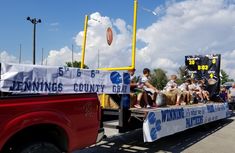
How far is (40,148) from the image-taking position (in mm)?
4398

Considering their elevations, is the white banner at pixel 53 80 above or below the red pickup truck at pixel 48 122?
above

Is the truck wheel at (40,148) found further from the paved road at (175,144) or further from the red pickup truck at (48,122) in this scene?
the paved road at (175,144)

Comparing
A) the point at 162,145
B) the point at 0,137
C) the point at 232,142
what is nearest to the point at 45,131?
the point at 0,137

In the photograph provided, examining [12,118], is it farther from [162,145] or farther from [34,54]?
[34,54]

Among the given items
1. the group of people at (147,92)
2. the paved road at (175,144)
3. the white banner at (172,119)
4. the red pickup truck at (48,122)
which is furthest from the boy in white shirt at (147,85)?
the red pickup truck at (48,122)

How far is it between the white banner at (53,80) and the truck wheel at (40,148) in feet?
2.33

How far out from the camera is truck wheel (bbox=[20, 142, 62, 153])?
14.1 feet

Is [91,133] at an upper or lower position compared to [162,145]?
upper

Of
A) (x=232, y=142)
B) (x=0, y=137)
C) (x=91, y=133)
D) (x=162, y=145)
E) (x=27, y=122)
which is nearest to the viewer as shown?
(x=0, y=137)

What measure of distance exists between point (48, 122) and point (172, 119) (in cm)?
416

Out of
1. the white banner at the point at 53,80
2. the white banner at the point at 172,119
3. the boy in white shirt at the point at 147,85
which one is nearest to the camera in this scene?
the white banner at the point at 53,80

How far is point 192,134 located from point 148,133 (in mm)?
4607

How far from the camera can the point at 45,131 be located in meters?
4.63

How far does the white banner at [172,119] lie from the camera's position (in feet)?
22.4
